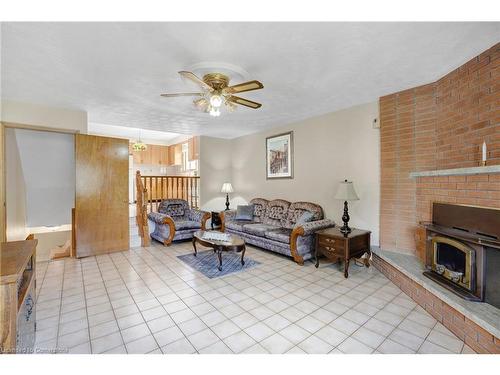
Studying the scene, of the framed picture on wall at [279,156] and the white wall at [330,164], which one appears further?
the framed picture on wall at [279,156]

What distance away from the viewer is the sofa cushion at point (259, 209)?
497 cm

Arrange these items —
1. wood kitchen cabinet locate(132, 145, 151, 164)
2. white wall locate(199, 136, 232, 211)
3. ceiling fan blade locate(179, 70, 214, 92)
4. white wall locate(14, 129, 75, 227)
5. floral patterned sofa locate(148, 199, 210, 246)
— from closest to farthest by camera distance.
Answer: ceiling fan blade locate(179, 70, 214, 92) < white wall locate(14, 129, 75, 227) < floral patterned sofa locate(148, 199, 210, 246) < white wall locate(199, 136, 232, 211) < wood kitchen cabinet locate(132, 145, 151, 164)

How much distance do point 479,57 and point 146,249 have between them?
5.37 metres

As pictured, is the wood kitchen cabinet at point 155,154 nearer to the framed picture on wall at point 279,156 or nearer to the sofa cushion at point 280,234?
the framed picture on wall at point 279,156

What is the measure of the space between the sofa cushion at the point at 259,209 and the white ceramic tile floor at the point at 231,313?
65.3 inches

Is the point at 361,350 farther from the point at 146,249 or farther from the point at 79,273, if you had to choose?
the point at 146,249

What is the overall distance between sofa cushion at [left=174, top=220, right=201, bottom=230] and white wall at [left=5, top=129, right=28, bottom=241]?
8.21ft

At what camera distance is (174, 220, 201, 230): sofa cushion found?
467 centimetres

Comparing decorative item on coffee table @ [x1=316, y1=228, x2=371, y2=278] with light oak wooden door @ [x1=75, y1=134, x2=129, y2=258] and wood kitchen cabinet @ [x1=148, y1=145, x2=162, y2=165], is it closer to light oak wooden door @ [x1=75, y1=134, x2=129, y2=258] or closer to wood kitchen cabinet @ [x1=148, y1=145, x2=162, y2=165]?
light oak wooden door @ [x1=75, y1=134, x2=129, y2=258]

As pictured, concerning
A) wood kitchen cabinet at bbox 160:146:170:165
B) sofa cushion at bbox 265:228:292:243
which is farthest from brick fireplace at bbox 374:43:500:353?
wood kitchen cabinet at bbox 160:146:170:165

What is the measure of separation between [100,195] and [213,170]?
2788 millimetres

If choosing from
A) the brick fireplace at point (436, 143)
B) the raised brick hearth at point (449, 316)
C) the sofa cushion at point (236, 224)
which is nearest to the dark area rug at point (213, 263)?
the sofa cushion at point (236, 224)
